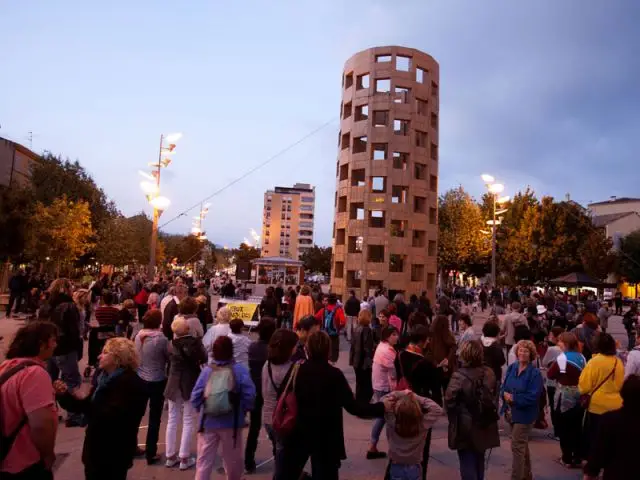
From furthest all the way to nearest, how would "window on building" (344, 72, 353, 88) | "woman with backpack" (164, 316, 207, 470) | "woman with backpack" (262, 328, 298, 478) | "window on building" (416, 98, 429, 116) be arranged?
"window on building" (344, 72, 353, 88) → "window on building" (416, 98, 429, 116) → "woman with backpack" (164, 316, 207, 470) → "woman with backpack" (262, 328, 298, 478)

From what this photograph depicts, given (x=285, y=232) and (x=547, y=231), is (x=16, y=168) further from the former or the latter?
(x=285, y=232)

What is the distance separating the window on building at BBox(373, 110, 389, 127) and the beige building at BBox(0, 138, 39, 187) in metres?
30.6

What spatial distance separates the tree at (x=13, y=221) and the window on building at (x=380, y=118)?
2191cm

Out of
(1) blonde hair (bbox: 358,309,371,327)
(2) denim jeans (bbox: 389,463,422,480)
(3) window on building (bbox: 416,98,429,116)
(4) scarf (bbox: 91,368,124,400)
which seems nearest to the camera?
(4) scarf (bbox: 91,368,124,400)

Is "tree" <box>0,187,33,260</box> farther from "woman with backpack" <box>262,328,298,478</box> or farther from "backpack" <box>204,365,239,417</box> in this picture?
"woman with backpack" <box>262,328,298,478</box>

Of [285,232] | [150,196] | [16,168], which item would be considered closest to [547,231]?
[150,196]

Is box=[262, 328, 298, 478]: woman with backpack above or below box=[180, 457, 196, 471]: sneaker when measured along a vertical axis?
above

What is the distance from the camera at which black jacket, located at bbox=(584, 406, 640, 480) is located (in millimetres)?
3795

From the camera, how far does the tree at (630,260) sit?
55.5 meters

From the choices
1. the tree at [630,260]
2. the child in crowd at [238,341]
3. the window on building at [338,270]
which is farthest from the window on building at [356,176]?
the tree at [630,260]

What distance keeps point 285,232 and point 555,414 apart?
473 ft

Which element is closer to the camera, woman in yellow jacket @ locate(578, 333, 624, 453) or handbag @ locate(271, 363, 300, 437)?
handbag @ locate(271, 363, 300, 437)

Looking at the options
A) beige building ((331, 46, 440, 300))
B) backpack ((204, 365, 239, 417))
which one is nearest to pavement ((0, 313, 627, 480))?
backpack ((204, 365, 239, 417))

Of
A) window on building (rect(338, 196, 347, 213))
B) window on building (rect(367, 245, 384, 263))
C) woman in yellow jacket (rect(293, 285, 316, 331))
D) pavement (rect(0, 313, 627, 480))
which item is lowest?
pavement (rect(0, 313, 627, 480))
